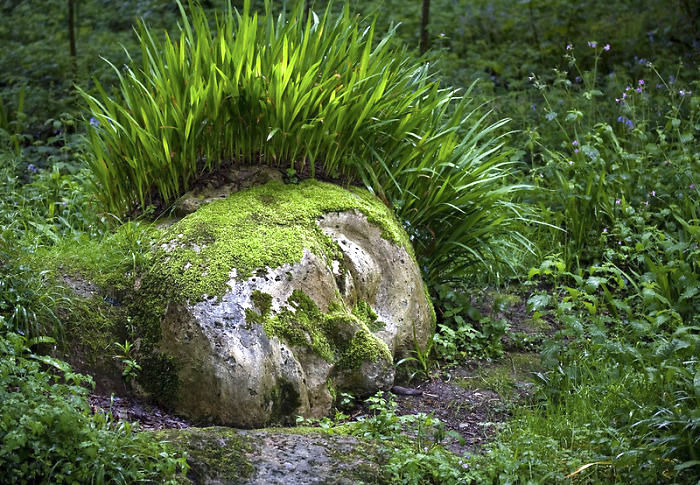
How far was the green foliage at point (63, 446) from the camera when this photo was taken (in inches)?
95.4

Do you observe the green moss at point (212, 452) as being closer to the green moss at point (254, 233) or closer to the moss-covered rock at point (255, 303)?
the moss-covered rock at point (255, 303)

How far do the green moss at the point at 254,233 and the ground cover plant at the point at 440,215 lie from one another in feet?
0.64

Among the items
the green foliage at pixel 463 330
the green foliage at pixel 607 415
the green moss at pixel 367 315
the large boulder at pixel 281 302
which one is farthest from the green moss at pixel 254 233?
the green foliage at pixel 607 415

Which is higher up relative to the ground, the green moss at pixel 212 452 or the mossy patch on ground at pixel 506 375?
the green moss at pixel 212 452

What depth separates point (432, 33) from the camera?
891 cm

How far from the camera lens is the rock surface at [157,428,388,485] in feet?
8.82

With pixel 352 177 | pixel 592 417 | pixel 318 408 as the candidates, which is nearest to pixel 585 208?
pixel 352 177

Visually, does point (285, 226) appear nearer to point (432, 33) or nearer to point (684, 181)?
point (684, 181)

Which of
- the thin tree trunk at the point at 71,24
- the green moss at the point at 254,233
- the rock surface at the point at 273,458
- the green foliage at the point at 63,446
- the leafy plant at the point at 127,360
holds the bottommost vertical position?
the leafy plant at the point at 127,360

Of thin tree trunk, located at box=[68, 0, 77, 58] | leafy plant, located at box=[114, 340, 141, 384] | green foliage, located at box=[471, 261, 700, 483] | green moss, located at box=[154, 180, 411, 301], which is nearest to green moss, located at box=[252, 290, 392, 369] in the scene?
green moss, located at box=[154, 180, 411, 301]

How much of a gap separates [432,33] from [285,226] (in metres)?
5.76

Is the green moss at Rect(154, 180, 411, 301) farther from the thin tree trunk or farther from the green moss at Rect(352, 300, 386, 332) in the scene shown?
the thin tree trunk

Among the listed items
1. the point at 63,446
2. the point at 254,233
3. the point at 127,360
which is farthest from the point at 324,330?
the point at 63,446

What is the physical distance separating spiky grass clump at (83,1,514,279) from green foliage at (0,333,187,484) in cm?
166
